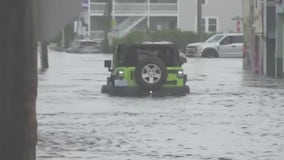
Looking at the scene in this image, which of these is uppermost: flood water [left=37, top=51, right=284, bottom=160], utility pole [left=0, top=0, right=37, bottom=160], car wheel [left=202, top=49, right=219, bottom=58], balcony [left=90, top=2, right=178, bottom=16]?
balcony [left=90, top=2, right=178, bottom=16]

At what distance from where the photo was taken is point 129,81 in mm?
20734

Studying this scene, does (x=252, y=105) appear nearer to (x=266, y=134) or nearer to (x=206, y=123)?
(x=206, y=123)

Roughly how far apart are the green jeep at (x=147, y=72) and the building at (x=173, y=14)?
52.5 metres

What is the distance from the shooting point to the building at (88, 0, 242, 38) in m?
75.7

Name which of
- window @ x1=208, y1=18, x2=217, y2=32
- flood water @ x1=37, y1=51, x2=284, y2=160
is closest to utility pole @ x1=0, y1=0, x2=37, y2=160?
flood water @ x1=37, y1=51, x2=284, y2=160

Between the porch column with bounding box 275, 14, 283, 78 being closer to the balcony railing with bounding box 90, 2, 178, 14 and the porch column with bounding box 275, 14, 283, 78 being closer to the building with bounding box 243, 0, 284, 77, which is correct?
the building with bounding box 243, 0, 284, 77

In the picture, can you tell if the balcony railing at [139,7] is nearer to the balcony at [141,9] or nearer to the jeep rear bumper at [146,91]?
the balcony at [141,9]

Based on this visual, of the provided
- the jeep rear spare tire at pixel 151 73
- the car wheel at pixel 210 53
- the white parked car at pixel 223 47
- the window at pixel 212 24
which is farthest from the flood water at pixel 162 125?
the window at pixel 212 24

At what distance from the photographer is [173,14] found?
76.5m

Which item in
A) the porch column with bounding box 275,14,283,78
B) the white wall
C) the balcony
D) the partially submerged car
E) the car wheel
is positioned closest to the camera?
the porch column with bounding box 275,14,283,78

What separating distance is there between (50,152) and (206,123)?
422 cm

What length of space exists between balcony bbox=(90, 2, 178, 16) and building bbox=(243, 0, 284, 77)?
4003cm

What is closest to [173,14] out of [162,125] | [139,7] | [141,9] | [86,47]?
[141,9]

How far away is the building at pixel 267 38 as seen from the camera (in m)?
29.3
